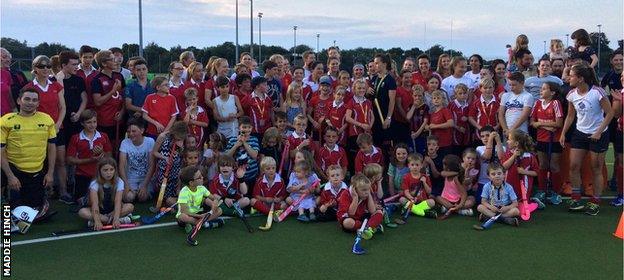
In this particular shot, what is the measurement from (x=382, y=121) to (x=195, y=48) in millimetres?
36299

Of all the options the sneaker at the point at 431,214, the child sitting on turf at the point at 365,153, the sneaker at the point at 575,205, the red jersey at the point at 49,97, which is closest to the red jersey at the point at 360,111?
the child sitting on turf at the point at 365,153

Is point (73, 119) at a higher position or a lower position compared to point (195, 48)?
lower

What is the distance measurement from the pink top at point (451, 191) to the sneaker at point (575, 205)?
138 centimetres

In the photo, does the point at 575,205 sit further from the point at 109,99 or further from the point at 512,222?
the point at 109,99

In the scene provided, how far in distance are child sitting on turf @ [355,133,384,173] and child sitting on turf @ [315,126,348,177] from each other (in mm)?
200

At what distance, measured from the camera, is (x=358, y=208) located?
587 cm

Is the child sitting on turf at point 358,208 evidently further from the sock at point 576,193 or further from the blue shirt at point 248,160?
the sock at point 576,193

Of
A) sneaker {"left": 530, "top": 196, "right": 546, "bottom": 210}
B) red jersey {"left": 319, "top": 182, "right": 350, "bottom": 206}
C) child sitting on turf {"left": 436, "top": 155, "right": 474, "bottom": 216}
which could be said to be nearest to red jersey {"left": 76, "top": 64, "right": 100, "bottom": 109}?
red jersey {"left": 319, "top": 182, "right": 350, "bottom": 206}

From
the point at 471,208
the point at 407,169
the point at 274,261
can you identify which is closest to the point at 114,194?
the point at 274,261

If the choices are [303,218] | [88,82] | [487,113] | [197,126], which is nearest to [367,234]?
[303,218]

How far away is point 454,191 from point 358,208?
150 cm

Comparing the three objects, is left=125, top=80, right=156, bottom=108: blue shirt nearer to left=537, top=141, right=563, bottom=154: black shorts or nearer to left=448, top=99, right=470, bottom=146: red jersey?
left=448, top=99, right=470, bottom=146: red jersey

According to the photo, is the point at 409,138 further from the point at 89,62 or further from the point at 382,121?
the point at 89,62

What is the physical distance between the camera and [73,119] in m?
7.27
